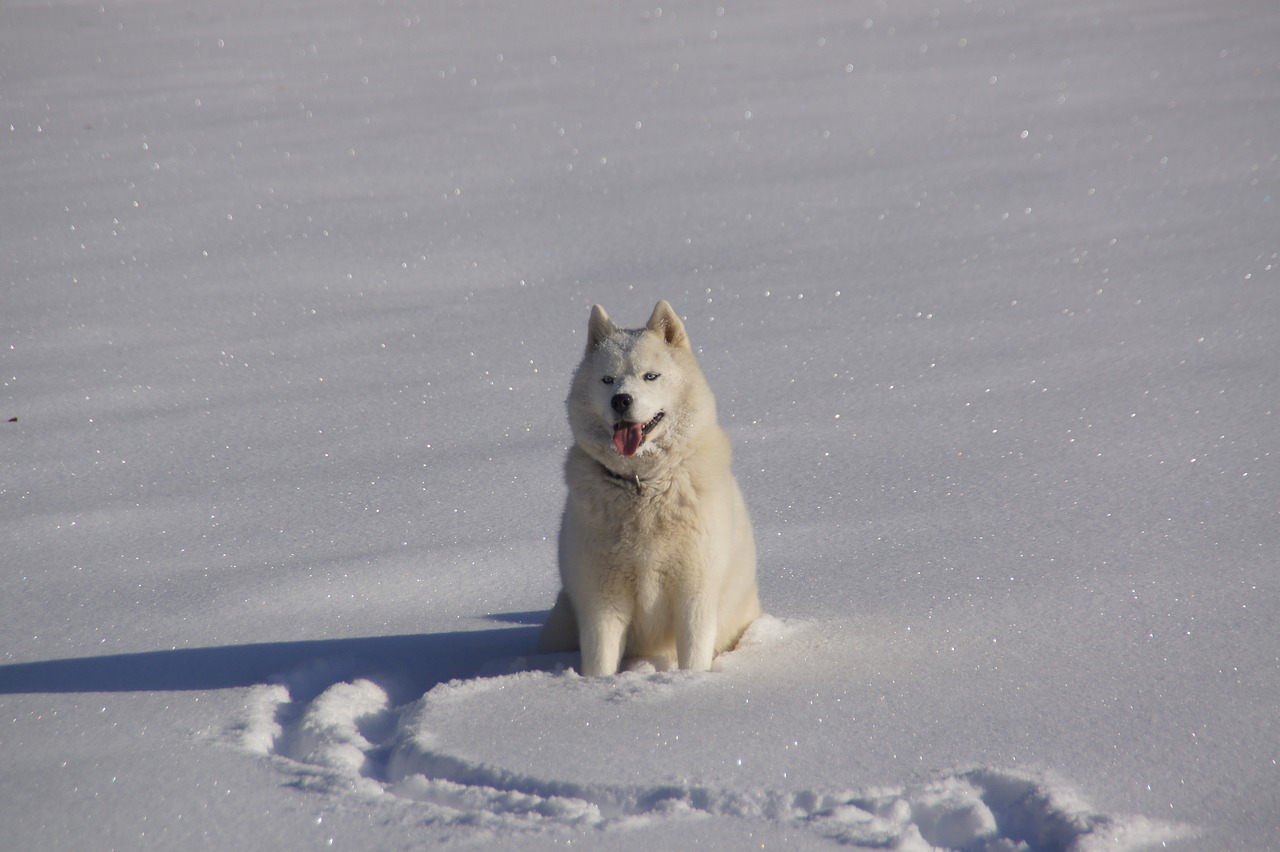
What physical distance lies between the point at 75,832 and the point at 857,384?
4311 mm

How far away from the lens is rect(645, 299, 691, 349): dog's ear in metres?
3.62

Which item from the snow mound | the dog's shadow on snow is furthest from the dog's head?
the dog's shadow on snow

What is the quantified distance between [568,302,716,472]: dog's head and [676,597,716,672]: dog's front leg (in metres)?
0.45

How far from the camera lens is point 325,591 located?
4.20 meters

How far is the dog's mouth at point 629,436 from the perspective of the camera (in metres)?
3.32

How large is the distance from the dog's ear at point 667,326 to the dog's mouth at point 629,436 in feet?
1.32

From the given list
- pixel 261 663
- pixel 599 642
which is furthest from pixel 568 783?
pixel 261 663

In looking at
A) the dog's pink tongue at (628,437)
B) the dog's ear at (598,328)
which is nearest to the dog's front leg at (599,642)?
the dog's pink tongue at (628,437)

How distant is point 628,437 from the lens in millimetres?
3332

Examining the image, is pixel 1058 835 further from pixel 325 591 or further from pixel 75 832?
pixel 325 591

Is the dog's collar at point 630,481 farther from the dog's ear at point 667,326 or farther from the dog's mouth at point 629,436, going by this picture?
the dog's ear at point 667,326

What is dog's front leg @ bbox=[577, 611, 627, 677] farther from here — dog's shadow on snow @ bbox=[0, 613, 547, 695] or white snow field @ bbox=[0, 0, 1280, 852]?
dog's shadow on snow @ bbox=[0, 613, 547, 695]

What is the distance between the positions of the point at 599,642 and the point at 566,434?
2371mm

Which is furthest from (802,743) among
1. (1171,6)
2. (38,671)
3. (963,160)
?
(1171,6)
